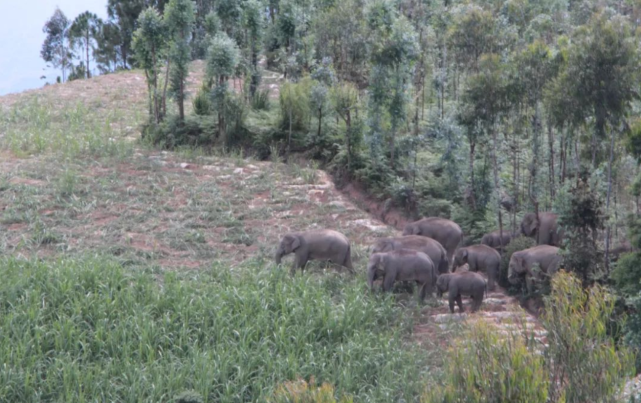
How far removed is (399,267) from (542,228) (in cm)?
364

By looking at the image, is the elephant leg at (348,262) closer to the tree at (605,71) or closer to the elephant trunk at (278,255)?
the elephant trunk at (278,255)

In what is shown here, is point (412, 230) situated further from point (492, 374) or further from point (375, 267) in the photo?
point (492, 374)

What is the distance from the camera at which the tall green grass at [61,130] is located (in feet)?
58.9

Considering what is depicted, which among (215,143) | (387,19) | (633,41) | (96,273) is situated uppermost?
(387,19)

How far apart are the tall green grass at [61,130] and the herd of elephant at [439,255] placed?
23.8 feet

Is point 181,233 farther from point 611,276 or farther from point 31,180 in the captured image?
point 611,276

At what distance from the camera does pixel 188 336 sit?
9.83m

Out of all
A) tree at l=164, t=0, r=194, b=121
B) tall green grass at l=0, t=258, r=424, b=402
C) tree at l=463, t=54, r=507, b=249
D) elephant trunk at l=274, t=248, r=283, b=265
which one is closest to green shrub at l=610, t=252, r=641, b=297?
tall green grass at l=0, t=258, r=424, b=402

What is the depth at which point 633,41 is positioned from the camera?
11.2 metres

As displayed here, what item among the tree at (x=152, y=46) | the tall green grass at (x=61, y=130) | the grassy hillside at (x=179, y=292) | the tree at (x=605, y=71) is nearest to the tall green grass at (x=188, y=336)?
the grassy hillside at (x=179, y=292)

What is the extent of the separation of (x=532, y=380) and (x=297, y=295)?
5.28 m

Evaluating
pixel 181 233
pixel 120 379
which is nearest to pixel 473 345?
pixel 120 379

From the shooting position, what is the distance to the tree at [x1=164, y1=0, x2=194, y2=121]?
1948 cm

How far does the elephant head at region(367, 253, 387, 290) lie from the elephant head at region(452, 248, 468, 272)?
1.92 m
